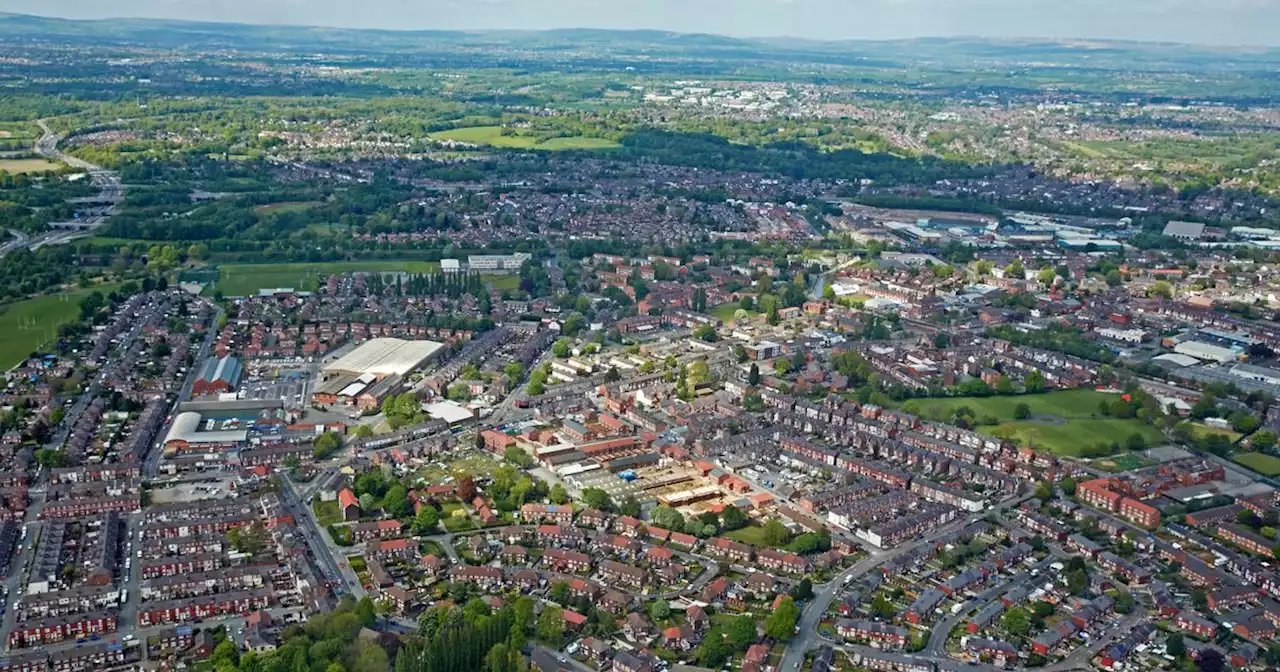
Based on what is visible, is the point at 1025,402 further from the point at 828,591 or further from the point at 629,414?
the point at 828,591

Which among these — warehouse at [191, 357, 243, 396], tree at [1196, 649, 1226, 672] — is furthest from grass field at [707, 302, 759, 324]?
tree at [1196, 649, 1226, 672]

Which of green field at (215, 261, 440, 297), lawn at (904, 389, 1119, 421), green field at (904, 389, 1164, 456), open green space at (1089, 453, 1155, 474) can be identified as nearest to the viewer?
open green space at (1089, 453, 1155, 474)

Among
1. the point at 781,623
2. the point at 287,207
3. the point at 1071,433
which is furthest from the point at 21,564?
the point at 287,207

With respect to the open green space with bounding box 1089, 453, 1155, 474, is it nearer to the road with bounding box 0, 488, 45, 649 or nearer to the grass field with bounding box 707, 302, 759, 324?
the grass field with bounding box 707, 302, 759, 324

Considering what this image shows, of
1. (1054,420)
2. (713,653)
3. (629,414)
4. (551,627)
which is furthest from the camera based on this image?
(1054,420)

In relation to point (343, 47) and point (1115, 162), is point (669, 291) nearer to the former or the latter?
point (1115, 162)

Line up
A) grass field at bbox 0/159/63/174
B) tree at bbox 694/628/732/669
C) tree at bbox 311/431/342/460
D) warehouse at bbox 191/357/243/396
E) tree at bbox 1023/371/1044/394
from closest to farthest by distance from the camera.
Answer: tree at bbox 694/628/732/669
tree at bbox 311/431/342/460
warehouse at bbox 191/357/243/396
tree at bbox 1023/371/1044/394
grass field at bbox 0/159/63/174
